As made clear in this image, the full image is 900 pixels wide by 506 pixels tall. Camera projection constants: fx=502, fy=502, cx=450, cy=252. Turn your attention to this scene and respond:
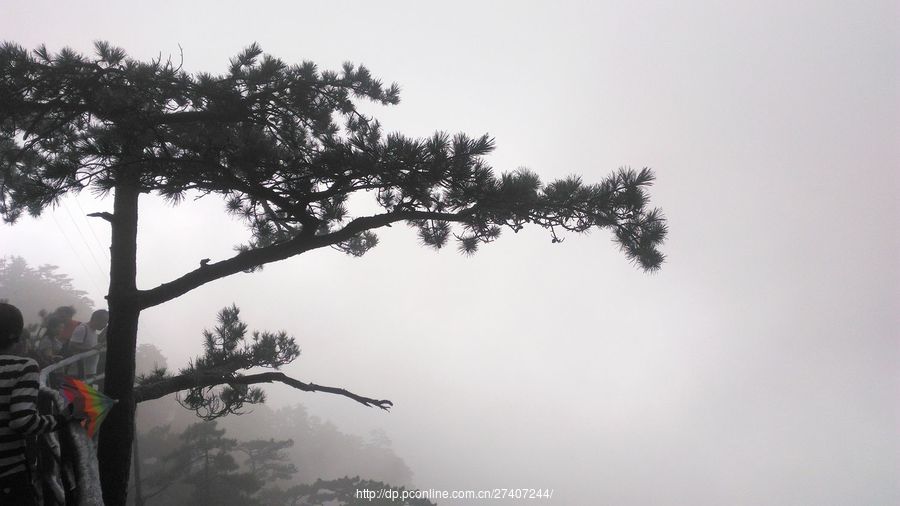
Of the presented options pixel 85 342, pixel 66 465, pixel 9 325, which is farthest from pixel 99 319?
pixel 9 325

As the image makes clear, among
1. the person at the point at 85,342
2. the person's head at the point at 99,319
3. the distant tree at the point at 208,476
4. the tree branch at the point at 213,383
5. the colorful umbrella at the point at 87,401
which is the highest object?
the person's head at the point at 99,319

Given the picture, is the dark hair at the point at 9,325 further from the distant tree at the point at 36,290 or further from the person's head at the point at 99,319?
the distant tree at the point at 36,290

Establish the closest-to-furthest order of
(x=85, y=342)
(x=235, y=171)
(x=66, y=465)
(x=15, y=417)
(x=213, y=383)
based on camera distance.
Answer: (x=15, y=417) → (x=66, y=465) → (x=235, y=171) → (x=213, y=383) → (x=85, y=342)

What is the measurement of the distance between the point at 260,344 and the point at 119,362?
1192 millimetres

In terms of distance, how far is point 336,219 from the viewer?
399 centimetres

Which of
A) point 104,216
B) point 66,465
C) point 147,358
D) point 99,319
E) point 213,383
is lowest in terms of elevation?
point 66,465

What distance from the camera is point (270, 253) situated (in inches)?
147

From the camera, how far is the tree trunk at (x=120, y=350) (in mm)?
3695

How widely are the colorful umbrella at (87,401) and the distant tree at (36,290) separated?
28026mm

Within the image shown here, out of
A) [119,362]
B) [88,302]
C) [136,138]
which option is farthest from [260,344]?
[88,302]

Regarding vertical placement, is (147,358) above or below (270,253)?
above

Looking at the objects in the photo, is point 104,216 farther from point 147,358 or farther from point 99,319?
point 147,358

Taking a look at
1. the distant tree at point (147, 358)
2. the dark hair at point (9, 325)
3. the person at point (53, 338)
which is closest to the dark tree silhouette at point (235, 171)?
the dark hair at point (9, 325)

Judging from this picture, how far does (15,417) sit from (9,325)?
0.41m
